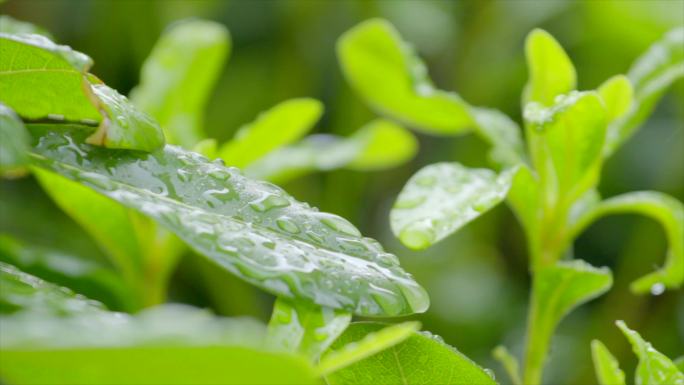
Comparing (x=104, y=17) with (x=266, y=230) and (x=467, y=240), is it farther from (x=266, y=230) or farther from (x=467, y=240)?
(x=266, y=230)

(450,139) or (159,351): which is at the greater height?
(159,351)

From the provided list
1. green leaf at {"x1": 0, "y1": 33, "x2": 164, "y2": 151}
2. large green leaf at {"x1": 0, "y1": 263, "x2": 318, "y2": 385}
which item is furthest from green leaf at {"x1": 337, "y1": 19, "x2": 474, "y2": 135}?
large green leaf at {"x1": 0, "y1": 263, "x2": 318, "y2": 385}

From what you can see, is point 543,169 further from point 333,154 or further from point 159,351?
point 159,351

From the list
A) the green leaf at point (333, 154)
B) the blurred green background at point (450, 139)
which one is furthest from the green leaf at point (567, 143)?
the blurred green background at point (450, 139)

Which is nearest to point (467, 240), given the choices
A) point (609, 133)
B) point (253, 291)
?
point (253, 291)

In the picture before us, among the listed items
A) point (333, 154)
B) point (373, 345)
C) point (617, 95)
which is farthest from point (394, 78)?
point (373, 345)
